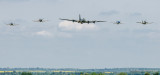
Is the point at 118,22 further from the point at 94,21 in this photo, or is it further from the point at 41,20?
the point at 41,20

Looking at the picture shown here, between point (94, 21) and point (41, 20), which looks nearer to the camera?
point (94, 21)

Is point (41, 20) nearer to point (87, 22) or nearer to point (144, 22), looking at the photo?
point (87, 22)

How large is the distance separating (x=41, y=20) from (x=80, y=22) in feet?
36.0

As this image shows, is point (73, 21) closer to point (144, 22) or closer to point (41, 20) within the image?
point (41, 20)

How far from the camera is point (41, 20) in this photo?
132 meters

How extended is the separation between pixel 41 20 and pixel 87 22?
44.1 feet

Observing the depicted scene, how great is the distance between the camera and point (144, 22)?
412ft

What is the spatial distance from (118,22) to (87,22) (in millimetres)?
7712

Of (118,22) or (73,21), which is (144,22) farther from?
(73,21)

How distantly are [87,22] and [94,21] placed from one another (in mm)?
2616

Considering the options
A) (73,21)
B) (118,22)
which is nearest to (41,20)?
(73,21)

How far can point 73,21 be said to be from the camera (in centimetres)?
12762

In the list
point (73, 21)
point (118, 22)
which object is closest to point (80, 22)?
point (73, 21)

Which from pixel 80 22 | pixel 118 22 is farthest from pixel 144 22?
pixel 80 22
